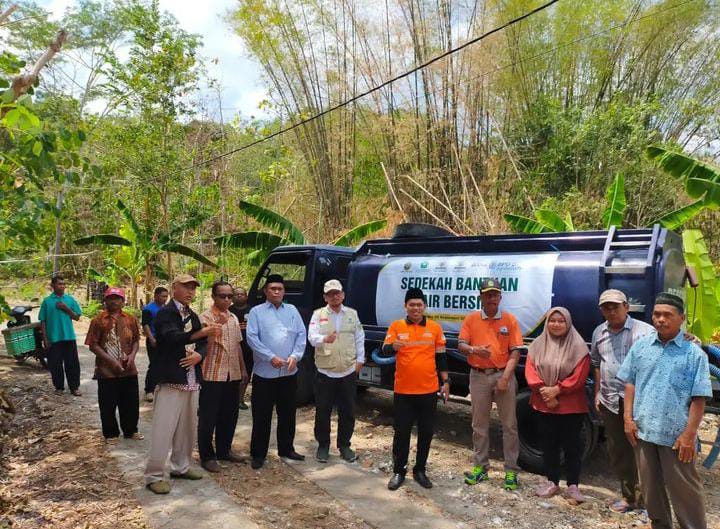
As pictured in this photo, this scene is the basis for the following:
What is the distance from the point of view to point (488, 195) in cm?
1071

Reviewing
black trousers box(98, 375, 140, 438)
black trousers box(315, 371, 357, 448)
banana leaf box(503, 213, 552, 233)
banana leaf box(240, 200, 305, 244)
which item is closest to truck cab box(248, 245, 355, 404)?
black trousers box(315, 371, 357, 448)

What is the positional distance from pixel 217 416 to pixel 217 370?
1.53ft

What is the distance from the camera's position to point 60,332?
6.95 metres

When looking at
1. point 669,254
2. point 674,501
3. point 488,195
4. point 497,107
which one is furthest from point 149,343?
point 497,107

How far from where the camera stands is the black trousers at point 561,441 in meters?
4.22

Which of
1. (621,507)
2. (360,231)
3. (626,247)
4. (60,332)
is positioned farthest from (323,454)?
(360,231)

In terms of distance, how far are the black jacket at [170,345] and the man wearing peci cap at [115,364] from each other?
1234 mm

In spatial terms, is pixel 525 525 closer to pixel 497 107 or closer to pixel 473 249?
pixel 473 249

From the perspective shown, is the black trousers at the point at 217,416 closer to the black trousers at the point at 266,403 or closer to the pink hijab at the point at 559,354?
the black trousers at the point at 266,403

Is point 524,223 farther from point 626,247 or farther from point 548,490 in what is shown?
point 548,490

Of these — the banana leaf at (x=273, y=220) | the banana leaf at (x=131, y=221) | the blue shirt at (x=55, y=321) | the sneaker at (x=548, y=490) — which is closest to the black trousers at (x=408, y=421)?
the sneaker at (x=548, y=490)

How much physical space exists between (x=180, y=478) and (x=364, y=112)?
901 cm

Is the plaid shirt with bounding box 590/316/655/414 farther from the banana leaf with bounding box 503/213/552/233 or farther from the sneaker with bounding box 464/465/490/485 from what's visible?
the banana leaf with bounding box 503/213/552/233

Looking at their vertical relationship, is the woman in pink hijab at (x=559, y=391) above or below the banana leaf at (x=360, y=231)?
below
